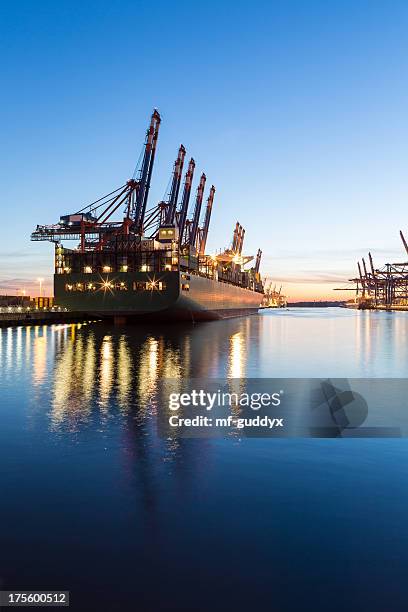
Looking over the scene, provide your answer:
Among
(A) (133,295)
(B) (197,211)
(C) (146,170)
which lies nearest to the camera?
(A) (133,295)

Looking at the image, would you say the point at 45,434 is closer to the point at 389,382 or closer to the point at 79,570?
the point at 79,570

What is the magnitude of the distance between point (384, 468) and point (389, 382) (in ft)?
45.3

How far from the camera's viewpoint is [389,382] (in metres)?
23.1

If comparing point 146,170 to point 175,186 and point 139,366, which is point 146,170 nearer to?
point 175,186

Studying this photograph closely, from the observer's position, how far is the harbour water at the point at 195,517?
5.68 meters

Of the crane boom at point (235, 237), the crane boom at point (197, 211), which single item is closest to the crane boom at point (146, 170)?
the crane boom at point (197, 211)

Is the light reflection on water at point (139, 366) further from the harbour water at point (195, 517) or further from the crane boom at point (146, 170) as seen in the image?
the crane boom at point (146, 170)

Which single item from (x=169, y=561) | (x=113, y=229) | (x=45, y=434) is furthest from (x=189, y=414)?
(x=113, y=229)

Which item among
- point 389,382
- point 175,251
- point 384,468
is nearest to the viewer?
point 384,468

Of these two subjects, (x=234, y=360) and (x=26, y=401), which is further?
(x=234, y=360)

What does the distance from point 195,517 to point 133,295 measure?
6728 centimetres

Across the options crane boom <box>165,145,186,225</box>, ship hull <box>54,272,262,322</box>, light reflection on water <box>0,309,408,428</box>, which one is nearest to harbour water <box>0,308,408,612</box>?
light reflection on water <box>0,309,408,428</box>

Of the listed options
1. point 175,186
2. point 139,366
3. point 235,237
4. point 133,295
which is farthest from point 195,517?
point 235,237

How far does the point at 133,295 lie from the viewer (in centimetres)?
7388
